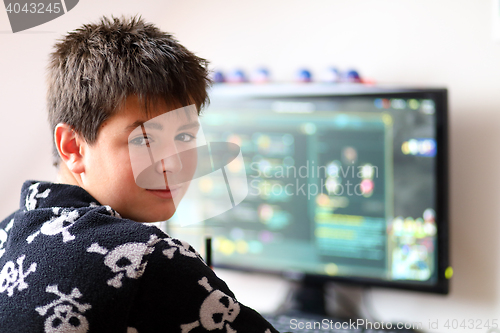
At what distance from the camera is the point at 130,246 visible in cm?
41

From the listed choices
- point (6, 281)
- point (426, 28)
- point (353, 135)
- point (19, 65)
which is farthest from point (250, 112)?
point (6, 281)

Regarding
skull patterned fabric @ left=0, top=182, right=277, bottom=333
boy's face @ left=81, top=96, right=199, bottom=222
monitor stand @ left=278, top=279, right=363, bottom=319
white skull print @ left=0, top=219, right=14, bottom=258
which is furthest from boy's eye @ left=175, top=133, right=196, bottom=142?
monitor stand @ left=278, top=279, right=363, bottom=319

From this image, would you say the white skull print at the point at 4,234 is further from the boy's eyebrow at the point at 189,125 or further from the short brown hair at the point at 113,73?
the boy's eyebrow at the point at 189,125

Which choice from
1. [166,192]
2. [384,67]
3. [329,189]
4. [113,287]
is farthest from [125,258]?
[384,67]

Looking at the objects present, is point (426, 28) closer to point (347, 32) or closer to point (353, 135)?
point (347, 32)

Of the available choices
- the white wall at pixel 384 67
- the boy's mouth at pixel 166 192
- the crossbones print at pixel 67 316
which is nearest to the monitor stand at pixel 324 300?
the white wall at pixel 384 67

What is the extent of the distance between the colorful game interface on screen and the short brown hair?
0.25 metres

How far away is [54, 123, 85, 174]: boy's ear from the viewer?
0.52 meters

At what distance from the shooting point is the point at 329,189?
931 millimetres

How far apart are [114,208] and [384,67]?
2.35 feet

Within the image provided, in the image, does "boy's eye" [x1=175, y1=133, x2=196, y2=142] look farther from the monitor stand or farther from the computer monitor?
the monitor stand

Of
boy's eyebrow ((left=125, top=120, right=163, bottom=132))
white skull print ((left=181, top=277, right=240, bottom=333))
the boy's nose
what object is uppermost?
boy's eyebrow ((left=125, top=120, right=163, bottom=132))

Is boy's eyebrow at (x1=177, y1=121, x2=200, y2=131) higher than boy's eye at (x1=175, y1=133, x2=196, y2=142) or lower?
higher

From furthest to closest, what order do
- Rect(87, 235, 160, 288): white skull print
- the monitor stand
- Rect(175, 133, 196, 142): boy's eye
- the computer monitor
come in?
the monitor stand < the computer monitor < Rect(175, 133, 196, 142): boy's eye < Rect(87, 235, 160, 288): white skull print
